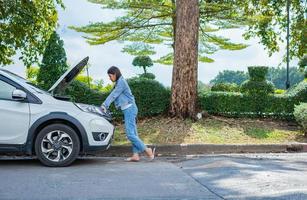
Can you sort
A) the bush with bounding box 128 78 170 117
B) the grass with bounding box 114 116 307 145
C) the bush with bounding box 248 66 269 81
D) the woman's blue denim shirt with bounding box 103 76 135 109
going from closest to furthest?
the woman's blue denim shirt with bounding box 103 76 135 109 < the grass with bounding box 114 116 307 145 < the bush with bounding box 128 78 170 117 < the bush with bounding box 248 66 269 81

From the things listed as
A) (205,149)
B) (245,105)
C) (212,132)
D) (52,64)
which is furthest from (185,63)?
(52,64)

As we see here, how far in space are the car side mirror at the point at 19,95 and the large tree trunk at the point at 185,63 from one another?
606cm

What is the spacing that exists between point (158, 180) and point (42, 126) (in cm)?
263

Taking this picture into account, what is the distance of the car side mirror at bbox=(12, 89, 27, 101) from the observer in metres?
9.02

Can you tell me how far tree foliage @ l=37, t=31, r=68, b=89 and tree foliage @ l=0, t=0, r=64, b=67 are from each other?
7.14 m

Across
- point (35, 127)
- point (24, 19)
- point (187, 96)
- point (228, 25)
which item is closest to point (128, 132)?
point (35, 127)

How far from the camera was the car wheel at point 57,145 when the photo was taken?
9.10m

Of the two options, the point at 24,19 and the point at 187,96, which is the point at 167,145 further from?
the point at 24,19

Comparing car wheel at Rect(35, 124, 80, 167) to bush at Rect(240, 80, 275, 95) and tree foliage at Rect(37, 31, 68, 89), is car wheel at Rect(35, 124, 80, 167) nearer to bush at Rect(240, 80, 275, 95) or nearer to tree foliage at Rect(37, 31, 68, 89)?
tree foliage at Rect(37, 31, 68, 89)

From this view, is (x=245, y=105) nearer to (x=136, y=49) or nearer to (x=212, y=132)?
(x=212, y=132)

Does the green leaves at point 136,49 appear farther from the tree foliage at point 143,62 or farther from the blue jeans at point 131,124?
→ the blue jeans at point 131,124

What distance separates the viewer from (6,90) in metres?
9.23

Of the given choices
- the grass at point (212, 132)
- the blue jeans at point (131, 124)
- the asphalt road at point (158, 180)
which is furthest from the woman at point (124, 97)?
the grass at point (212, 132)

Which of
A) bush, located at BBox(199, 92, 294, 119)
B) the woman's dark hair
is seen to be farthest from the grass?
the woman's dark hair
